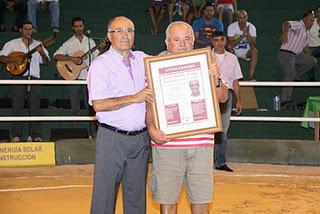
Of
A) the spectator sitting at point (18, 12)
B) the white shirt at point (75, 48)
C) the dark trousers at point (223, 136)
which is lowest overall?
the dark trousers at point (223, 136)

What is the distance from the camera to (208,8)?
48.4 ft

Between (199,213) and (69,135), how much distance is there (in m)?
6.64

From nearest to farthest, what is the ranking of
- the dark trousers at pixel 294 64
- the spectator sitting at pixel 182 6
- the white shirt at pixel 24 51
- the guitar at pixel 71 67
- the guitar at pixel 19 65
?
the guitar at pixel 19 65, the white shirt at pixel 24 51, the guitar at pixel 71 67, the dark trousers at pixel 294 64, the spectator sitting at pixel 182 6

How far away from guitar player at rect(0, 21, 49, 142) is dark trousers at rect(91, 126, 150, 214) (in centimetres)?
652

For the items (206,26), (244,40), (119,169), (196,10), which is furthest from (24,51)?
(119,169)

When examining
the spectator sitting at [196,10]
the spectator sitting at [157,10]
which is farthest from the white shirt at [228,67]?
the spectator sitting at [157,10]

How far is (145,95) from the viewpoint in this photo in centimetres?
599

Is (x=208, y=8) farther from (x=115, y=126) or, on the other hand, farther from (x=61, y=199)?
(x=115, y=126)

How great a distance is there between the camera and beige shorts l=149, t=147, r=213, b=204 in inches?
239

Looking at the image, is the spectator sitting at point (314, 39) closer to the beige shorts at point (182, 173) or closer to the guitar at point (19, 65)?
the guitar at point (19, 65)

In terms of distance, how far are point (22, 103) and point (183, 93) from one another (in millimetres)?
7410

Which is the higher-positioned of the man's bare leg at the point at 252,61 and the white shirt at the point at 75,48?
the white shirt at the point at 75,48

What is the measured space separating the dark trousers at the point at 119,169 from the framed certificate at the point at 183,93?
47cm

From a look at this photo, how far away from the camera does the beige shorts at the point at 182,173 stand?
6.08 metres
